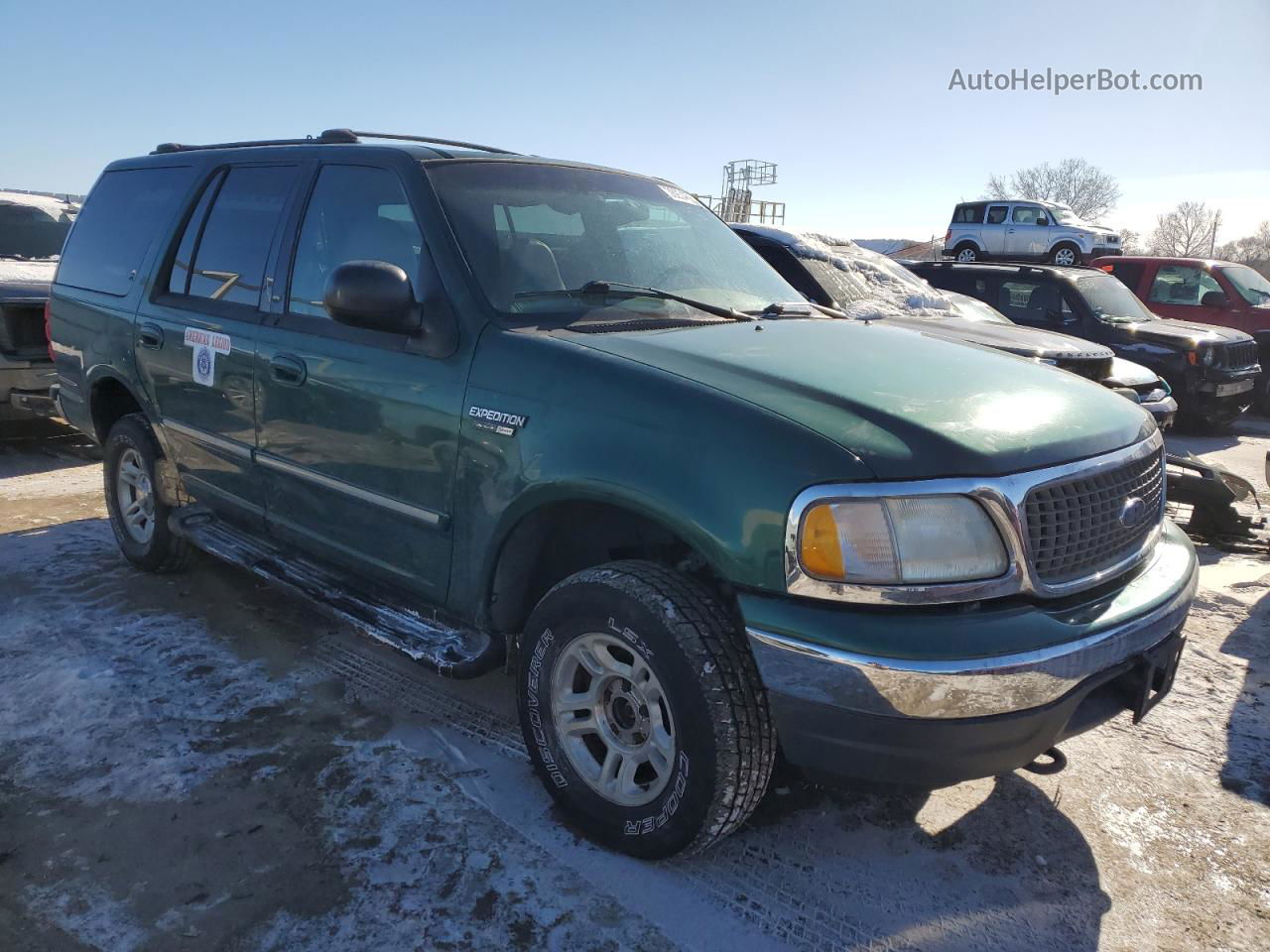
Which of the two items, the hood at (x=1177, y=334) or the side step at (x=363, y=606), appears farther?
the hood at (x=1177, y=334)

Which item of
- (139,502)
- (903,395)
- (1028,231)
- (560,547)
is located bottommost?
(139,502)

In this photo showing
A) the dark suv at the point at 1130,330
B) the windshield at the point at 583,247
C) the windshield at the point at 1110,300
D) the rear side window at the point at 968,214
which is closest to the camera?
the windshield at the point at 583,247

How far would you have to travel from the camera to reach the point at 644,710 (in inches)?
100

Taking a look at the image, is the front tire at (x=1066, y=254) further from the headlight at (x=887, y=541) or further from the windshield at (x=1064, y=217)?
the headlight at (x=887, y=541)

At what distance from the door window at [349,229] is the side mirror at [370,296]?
10.4 inches

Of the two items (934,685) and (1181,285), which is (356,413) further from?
(1181,285)

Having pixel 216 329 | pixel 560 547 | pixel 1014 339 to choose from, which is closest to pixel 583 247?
pixel 560 547

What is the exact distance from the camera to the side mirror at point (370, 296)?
275 centimetres

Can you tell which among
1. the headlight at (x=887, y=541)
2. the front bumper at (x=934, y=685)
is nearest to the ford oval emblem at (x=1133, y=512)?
the front bumper at (x=934, y=685)

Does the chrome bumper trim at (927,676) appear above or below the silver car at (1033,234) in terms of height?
below

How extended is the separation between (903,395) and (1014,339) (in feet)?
16.5

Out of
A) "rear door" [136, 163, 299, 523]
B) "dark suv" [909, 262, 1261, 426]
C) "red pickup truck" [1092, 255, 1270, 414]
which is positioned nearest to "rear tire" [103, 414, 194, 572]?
"rear door" [136, 163, 299, 523]

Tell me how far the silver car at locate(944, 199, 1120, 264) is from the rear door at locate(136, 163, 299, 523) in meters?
22.4

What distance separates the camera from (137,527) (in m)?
4.73
